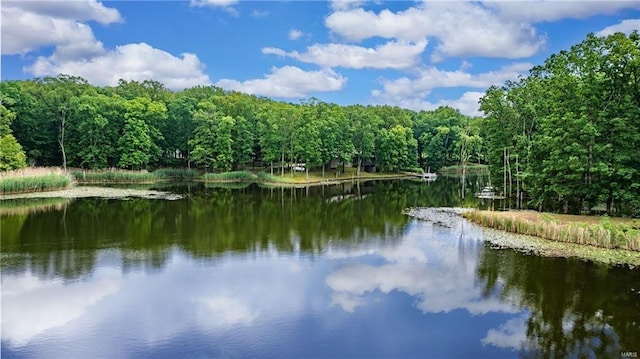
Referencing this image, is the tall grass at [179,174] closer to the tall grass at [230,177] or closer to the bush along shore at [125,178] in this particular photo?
the bush along shore at [125,178]

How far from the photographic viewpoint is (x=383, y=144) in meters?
72.4

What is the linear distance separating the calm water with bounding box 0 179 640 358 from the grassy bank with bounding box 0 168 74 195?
12599 millimetres

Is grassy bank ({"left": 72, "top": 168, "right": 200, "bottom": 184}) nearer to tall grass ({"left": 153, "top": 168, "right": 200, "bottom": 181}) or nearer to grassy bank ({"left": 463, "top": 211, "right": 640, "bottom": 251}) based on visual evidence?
tall grass ({"left": 153, "top": 168, "right": 200, "bottom": 181})

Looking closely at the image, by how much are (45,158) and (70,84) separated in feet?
36.8

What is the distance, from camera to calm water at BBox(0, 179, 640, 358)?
12273 mm

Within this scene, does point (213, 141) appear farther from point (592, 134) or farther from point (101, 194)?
point (592, 134)

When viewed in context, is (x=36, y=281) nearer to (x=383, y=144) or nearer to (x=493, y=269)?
(x=493, y=269)

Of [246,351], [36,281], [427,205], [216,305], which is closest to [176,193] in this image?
[427,205]

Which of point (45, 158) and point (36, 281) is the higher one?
point (45, 158)

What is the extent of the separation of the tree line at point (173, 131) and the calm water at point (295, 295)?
3139 centimetres

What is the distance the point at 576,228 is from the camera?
2238cm

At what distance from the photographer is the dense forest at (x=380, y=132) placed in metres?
26.2

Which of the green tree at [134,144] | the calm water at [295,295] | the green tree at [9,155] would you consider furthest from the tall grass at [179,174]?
the calm water at [295,295]

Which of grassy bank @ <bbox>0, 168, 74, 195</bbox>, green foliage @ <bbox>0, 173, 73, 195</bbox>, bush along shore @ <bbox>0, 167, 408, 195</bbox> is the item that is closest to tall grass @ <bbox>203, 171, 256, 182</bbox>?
bush along shore @ <bbox>0, 167, 408, 195</bbox>
